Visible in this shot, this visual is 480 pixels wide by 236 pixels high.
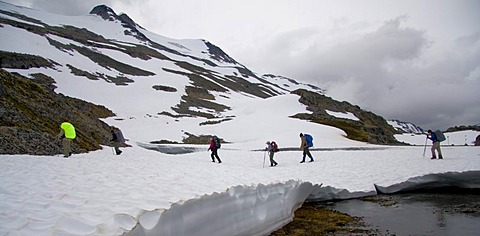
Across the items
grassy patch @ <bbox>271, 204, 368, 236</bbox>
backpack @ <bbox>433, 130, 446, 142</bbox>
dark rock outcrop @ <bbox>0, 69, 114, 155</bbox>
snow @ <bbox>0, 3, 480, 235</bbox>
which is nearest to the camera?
snow @ <bbox>0, 3, 480, 235</bbox>

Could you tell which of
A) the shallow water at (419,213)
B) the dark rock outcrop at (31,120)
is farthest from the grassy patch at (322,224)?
the dark rock outcrop at (31,120)

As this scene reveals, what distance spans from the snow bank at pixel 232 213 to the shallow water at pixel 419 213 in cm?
223

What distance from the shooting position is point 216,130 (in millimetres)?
49969

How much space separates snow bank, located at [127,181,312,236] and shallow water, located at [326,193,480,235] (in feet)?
7.31

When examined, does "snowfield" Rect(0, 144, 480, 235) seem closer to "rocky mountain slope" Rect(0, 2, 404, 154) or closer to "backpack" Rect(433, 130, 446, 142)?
"backpack" Rect(433, 130, 446, 142)

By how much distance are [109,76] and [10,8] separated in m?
136

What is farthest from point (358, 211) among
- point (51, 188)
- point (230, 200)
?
point (51, 188)

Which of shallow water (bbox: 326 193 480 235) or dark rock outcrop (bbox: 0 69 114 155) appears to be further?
dark rock outcrop (bbox: 0 69 114 155)

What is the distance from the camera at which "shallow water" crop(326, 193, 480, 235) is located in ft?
27.4

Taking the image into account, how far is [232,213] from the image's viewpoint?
25.6ft

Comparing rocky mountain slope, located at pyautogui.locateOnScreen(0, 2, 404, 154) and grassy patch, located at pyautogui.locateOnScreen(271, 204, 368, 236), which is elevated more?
rocky mountain slope, located at pyautogui.locateOnScreen(0, 2, 404, 154)

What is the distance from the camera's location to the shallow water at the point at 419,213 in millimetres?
8352

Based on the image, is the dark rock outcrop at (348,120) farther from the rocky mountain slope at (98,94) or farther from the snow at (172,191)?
the snow at (172,191)

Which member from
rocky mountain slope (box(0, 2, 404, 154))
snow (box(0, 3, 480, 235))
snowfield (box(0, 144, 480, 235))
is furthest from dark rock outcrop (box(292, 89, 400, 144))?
snowfield (box(0, 144, 480, 235))
